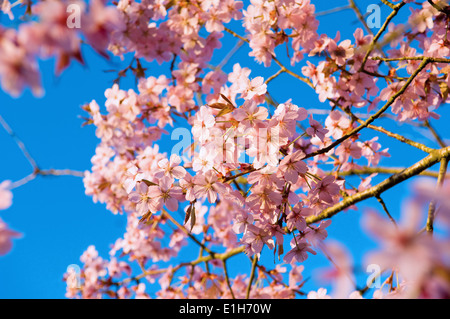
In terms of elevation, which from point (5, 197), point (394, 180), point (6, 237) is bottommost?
point (6, 237)

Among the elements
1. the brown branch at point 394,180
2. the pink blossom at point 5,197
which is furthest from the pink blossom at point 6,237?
the brown branch at point 394,180

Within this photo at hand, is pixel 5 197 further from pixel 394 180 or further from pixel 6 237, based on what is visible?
pixel 394 180

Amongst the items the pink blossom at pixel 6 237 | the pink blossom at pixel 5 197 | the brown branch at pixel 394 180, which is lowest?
the pink blossom at pixel 6 237

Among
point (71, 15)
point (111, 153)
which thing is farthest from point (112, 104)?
point (71, 15)

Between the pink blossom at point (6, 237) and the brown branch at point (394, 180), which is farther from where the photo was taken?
→ the brown branch at point (394, 180)

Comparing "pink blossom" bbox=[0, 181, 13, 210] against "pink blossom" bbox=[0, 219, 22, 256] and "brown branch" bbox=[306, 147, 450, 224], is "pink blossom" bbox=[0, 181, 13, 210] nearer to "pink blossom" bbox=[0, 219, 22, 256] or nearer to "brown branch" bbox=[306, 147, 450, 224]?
"pink blossom" bbox=[0, 219, 22, 256]

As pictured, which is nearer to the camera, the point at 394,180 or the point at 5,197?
the point at 5,197

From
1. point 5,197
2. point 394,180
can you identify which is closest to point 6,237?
point 5,197

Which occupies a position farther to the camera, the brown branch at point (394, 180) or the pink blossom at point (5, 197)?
the brown branch at point (394, 180)

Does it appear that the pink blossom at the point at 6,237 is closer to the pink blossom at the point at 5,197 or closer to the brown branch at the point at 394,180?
the pink blossom at the point at 5,197

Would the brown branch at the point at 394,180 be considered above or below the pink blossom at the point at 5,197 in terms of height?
above

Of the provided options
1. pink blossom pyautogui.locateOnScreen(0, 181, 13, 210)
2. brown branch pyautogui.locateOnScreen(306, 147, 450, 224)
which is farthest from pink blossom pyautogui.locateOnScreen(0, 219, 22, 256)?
brown branch pyautogui.locateOnScreen(306, 147, 450, 224)

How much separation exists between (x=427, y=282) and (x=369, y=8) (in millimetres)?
2553

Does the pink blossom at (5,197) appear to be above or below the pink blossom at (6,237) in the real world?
above
